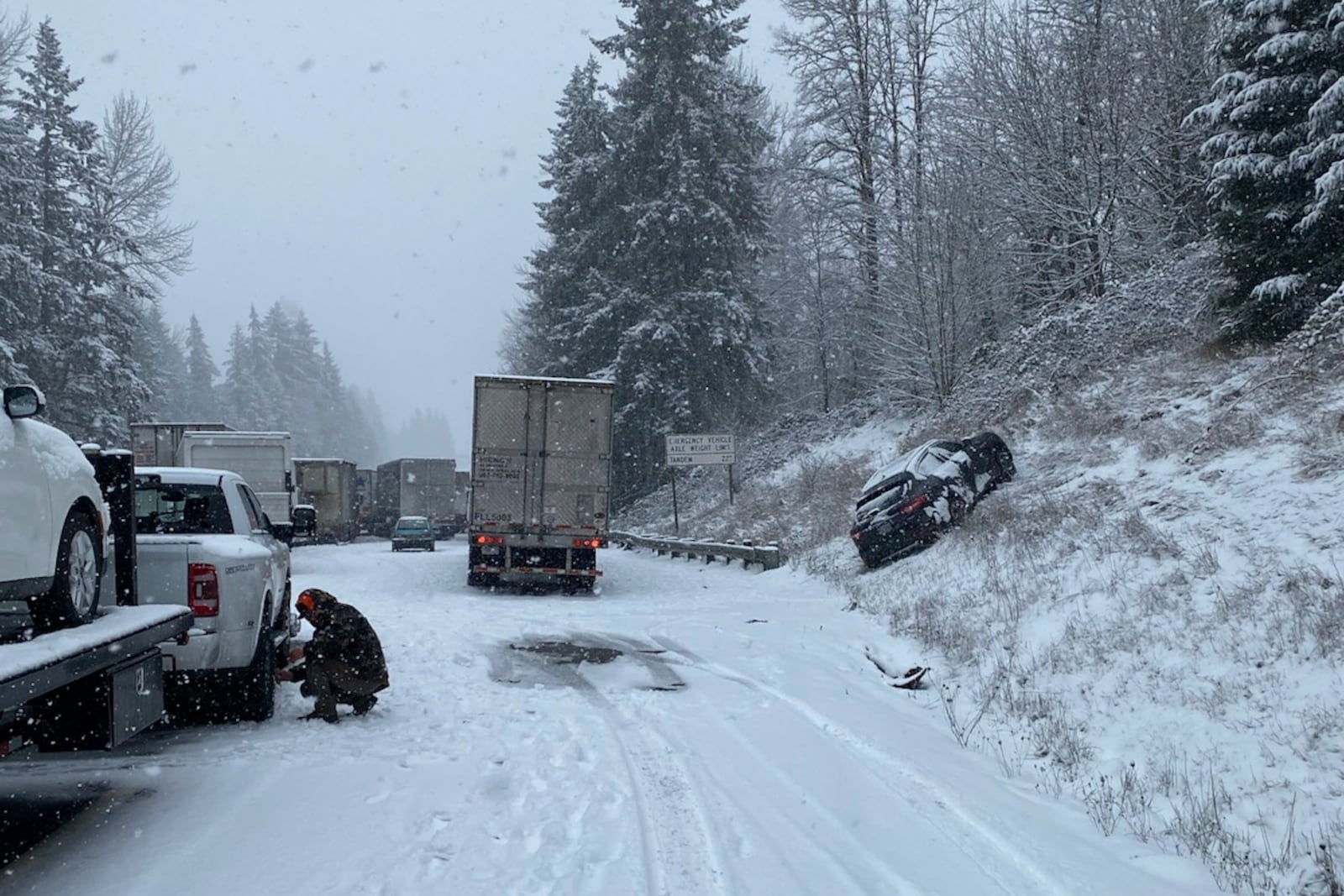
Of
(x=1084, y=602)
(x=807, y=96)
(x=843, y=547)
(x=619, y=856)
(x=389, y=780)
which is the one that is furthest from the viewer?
(x=807, y=96)

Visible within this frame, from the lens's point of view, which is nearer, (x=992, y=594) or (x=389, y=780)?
(x=389, y=780)

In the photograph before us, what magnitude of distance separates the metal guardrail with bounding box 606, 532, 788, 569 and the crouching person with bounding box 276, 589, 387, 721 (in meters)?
11.8

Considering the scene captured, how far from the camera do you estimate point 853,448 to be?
1189 inches

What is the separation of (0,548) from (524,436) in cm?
1511

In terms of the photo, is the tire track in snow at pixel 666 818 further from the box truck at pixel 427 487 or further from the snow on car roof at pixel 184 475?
the box truck at pixel 427 487

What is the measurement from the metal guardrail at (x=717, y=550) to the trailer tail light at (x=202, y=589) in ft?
42.7

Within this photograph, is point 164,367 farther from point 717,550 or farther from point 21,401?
point 21,401

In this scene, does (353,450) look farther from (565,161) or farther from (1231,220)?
(1231,220)

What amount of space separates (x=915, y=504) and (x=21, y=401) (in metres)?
12.9

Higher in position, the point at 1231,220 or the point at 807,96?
the point at 807,96

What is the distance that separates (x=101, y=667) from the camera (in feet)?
14.8

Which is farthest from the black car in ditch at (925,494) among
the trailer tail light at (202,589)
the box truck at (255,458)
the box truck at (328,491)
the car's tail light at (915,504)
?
the box truck at (328,491)

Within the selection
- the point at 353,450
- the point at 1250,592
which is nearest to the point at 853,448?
the point at 1250,592

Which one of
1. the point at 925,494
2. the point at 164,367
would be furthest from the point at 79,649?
the point at 164,367
